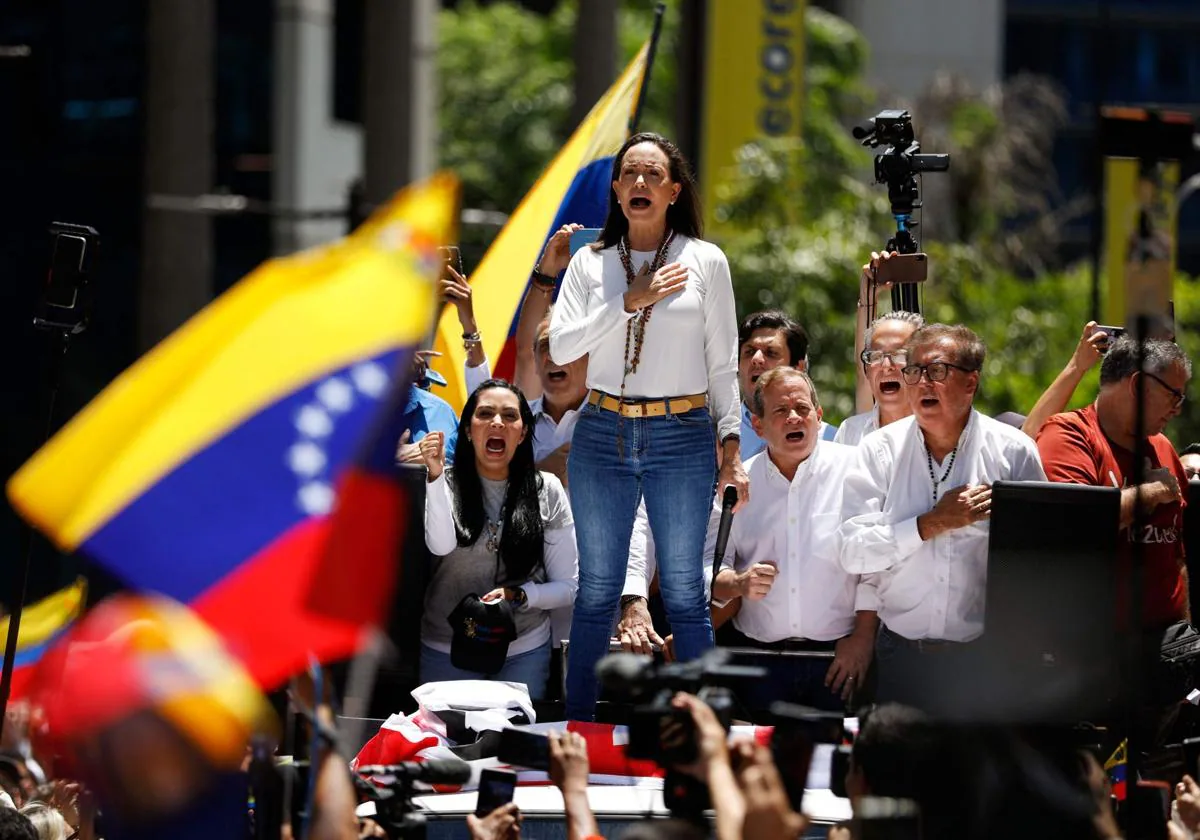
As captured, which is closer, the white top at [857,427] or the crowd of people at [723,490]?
the crowd of people at [723,490]

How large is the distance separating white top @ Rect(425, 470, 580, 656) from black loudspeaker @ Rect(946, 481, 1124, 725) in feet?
5.18

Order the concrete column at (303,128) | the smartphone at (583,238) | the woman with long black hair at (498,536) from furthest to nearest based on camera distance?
Answer: 1. the concrete column at (303,128)
2. the smartphone at (583,238)
3. the woman with long black hair at (498,536)

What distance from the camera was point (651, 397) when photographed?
271 inches

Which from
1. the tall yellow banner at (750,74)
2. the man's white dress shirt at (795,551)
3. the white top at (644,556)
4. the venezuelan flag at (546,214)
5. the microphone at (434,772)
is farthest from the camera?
the tall yellow banner at (750,74)

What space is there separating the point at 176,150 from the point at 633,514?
1435 cm

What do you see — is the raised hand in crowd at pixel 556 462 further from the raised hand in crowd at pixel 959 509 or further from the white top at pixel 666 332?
the raised hand in crowd at pixel 959 509

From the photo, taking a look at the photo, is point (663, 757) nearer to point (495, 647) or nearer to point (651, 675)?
point (651, 675)

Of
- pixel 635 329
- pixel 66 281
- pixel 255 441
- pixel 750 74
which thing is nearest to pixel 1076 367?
pixel 635 329

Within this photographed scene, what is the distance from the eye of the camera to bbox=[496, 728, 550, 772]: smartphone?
5.20 metres

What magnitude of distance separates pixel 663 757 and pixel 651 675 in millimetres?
204

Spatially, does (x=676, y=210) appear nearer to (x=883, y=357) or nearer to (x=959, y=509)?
(x=883, y=357)

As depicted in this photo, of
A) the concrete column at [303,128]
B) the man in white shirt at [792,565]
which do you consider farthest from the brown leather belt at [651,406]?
the concrete column at [303,128]

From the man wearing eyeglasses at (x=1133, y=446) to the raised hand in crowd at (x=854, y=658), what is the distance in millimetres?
769

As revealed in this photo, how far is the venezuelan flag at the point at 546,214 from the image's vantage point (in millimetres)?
9172
